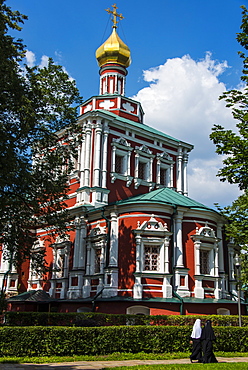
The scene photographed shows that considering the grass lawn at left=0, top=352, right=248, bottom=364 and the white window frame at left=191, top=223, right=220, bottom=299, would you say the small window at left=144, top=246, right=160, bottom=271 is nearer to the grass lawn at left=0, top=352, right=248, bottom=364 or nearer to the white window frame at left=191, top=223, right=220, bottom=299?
the white window frame at left=191, top=223, right=220, bottom=299

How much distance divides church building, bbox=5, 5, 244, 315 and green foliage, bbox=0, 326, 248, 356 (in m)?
4.81

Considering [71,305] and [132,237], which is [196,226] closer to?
[132,237]

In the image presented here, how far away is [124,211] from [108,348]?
332 inches

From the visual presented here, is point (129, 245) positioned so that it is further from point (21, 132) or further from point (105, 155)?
point (21, 132)

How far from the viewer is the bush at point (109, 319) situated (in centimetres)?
1451

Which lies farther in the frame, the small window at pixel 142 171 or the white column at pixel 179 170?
the white column at pixel 179 170

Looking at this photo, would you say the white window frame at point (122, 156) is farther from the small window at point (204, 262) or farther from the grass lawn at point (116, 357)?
the grass lawn at point (116, 357)

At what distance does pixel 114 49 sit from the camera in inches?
1131

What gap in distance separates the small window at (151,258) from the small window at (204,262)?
2.47 m

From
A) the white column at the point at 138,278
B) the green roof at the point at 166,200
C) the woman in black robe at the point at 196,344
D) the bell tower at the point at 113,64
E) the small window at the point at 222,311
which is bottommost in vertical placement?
→ the woman in black robe at the point at 196,344

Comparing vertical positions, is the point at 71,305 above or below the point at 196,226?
below

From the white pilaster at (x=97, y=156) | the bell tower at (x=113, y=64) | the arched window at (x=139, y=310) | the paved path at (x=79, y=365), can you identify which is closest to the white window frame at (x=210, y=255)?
the arched window at (x=139, y=310)

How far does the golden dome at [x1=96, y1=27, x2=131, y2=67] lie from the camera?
94.3 ft

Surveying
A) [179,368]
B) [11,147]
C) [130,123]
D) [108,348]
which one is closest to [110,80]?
[130,123]
